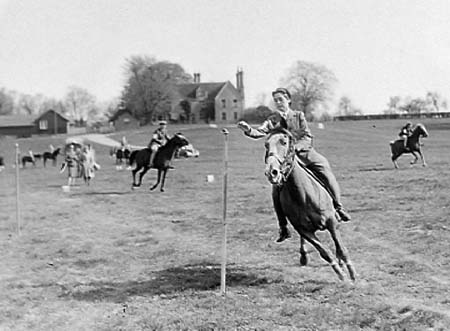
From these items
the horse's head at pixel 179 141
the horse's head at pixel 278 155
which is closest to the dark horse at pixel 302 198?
the horse's head at pixel 278 155

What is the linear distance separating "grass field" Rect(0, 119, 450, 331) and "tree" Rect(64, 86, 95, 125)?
10721 centimetres

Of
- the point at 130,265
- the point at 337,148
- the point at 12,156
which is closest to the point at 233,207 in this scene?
the point at 130,265

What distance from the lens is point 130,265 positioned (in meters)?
10.5

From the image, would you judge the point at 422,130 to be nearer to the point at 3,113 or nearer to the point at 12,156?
the point at 12,156

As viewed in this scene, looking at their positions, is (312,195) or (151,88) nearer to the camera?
(312,195)

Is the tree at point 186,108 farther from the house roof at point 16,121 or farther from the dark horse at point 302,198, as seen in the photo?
the dark horse at point 302,198

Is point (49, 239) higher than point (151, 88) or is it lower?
lower

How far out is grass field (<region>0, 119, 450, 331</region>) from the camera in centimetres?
729

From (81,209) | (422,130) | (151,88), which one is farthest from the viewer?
(151,88)

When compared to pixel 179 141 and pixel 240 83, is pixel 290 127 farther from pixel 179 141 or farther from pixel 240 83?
pixel 240 83

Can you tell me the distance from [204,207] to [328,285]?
978 cm

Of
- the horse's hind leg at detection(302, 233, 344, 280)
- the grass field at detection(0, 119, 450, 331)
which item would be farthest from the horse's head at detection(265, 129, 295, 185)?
the grass field at detection(0, 119, 450, 331)

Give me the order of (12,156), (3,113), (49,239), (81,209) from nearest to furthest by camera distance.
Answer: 1. (49,239)
2. (81,209)
3. (12,156)
4. (3,113)

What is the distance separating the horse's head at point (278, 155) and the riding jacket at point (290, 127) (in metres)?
0.24
